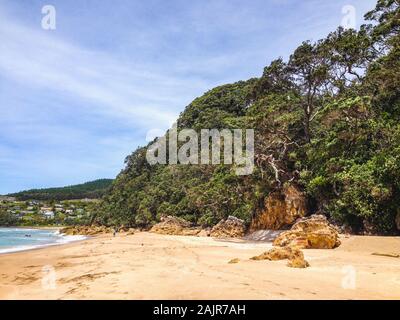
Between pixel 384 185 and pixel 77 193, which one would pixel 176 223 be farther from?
pixel 77 193

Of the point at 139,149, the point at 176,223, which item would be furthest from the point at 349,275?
the point at 139,149

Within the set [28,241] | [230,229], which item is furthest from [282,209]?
[28,241]

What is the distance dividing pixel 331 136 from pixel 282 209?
5.55m

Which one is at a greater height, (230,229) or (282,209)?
(282,209)

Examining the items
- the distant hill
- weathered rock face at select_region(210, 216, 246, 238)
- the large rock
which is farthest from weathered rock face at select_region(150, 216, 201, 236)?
the distant hill

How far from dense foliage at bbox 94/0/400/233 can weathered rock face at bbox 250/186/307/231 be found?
685 millimetres

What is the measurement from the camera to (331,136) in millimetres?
20891

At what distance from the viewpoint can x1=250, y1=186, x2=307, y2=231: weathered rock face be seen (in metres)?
22.4

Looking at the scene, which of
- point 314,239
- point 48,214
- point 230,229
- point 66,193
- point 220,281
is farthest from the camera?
point 66,193

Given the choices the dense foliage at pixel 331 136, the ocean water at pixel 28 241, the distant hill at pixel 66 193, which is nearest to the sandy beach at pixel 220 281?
the dense foliage at pixel 331 136

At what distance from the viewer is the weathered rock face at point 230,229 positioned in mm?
25359

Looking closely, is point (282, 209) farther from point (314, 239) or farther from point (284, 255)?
point (284, 255)

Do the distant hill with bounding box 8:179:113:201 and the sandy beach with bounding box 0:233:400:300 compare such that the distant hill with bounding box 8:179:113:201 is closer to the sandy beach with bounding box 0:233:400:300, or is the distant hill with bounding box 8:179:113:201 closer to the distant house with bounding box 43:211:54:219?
the distant house with bounding box 43:211:54:219

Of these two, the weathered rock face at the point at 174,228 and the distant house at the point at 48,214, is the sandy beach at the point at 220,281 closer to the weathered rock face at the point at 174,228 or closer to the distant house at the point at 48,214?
the weathered rock face at the point at 174,228
